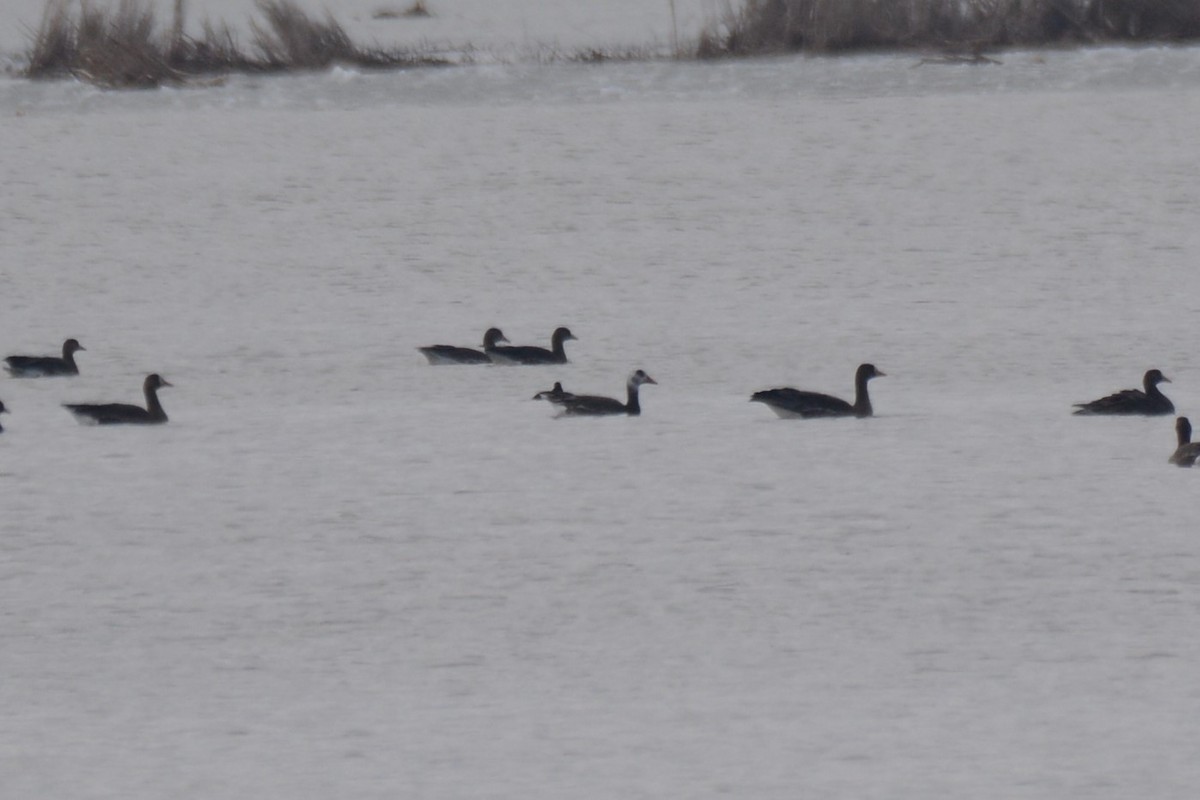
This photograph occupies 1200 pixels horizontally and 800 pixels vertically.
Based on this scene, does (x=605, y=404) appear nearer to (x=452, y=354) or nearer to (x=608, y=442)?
(x=608, y=442)

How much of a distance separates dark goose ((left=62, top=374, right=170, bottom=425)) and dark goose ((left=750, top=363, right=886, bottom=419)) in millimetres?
2878

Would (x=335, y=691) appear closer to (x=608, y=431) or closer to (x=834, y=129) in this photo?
(x=608, y=431)

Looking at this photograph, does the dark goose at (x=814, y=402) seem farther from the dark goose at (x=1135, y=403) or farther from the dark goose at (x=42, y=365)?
the dark goose at (x=42, y=365)

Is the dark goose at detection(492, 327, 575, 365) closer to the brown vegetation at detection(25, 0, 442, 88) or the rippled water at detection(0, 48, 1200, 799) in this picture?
the rippled water at detection(0, 48, 1200, 799)

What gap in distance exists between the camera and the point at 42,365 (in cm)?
1134

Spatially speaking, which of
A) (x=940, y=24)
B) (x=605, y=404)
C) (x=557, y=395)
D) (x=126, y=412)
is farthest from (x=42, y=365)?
(x=940, y=24)

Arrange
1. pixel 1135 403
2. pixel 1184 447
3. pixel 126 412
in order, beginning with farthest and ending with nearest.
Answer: pixel 126 412
pixel 1135 403
pixel 1184 447

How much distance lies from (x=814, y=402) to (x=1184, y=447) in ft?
6.10

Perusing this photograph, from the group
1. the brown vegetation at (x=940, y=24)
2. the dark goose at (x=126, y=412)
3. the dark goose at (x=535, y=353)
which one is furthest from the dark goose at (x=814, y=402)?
the brown vegetation at (x=940, y=24)

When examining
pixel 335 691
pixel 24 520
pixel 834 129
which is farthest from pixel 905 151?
pixel 335 691

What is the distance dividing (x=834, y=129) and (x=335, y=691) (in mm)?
12258

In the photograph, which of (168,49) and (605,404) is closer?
(605,404)

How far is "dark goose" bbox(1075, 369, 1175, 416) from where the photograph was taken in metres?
9.69

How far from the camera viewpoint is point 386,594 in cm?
706
